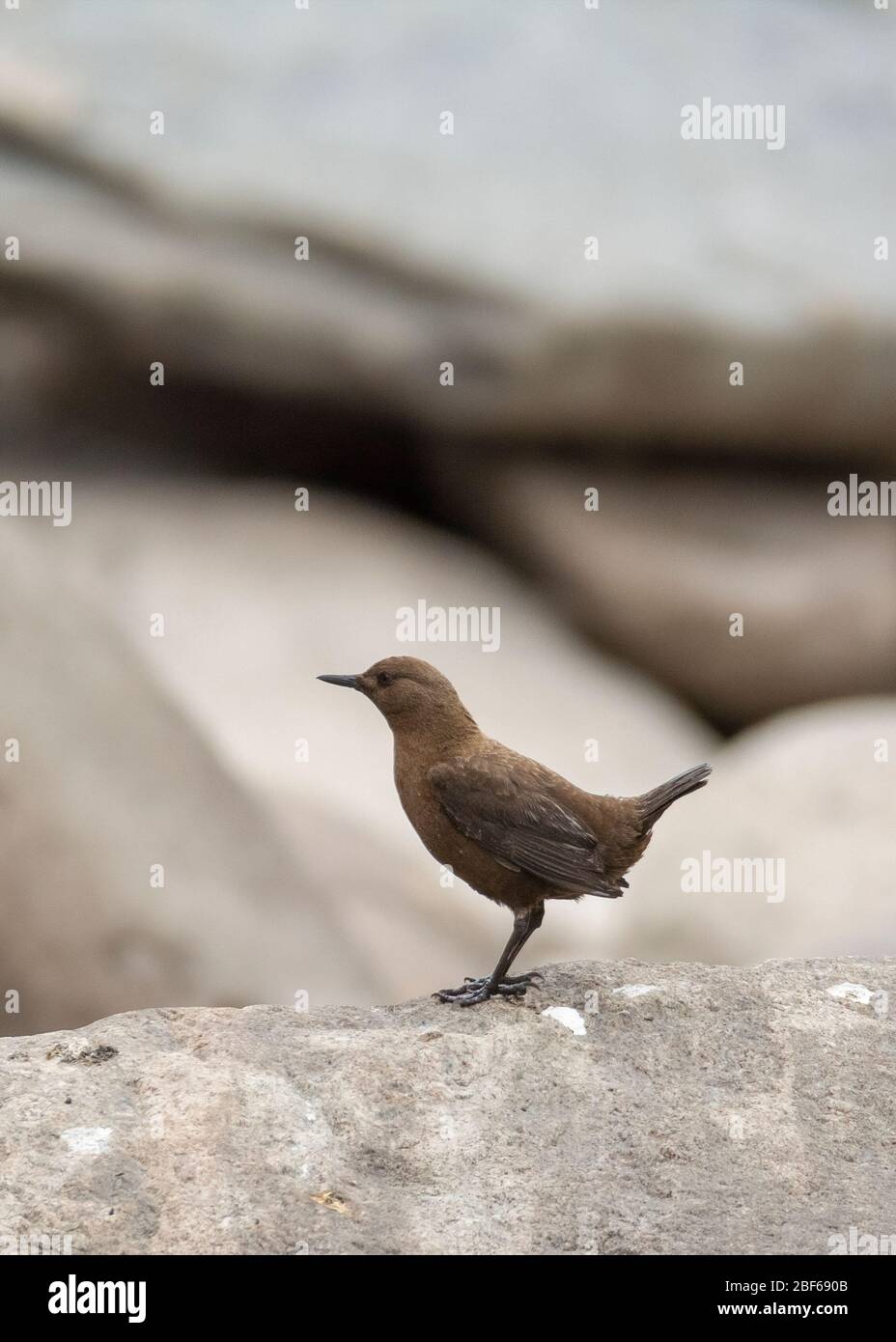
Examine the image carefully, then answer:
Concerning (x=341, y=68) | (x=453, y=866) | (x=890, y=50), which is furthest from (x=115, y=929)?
(x=890, y=50)

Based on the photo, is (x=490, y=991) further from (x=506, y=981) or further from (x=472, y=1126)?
(x=472, y=1126)

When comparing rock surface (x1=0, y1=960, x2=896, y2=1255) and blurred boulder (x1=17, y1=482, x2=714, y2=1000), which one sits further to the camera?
blurred boulder (x1=17, y1=482, x2=714, y2=1000)

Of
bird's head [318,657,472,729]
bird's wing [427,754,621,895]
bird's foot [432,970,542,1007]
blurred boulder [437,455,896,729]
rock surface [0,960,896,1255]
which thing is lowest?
rock surface [0,960,896,1255]

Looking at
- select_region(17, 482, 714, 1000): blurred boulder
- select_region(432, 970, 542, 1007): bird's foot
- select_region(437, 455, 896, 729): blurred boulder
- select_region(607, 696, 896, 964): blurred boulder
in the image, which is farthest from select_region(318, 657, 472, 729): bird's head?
select_region(437, 455, 896, 729): blurred boulder

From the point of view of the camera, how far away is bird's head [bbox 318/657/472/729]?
5.34 metres

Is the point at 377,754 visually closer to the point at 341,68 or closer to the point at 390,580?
the point at 390,580

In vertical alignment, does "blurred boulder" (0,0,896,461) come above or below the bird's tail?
above

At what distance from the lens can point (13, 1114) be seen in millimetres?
4426

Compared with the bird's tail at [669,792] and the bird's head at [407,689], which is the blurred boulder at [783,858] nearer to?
the bird's tail at [669,792]

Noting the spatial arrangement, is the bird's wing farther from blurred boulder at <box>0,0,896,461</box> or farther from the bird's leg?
blurred boulder at <box>0,0,896,461</box>

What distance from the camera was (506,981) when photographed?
5363 millimetres

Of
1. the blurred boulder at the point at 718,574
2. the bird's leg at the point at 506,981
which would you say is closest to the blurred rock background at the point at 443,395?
the blurred boulder at the point at 718,574

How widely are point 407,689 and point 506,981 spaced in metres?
→ 1.00

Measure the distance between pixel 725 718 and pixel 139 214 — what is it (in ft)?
19.4
